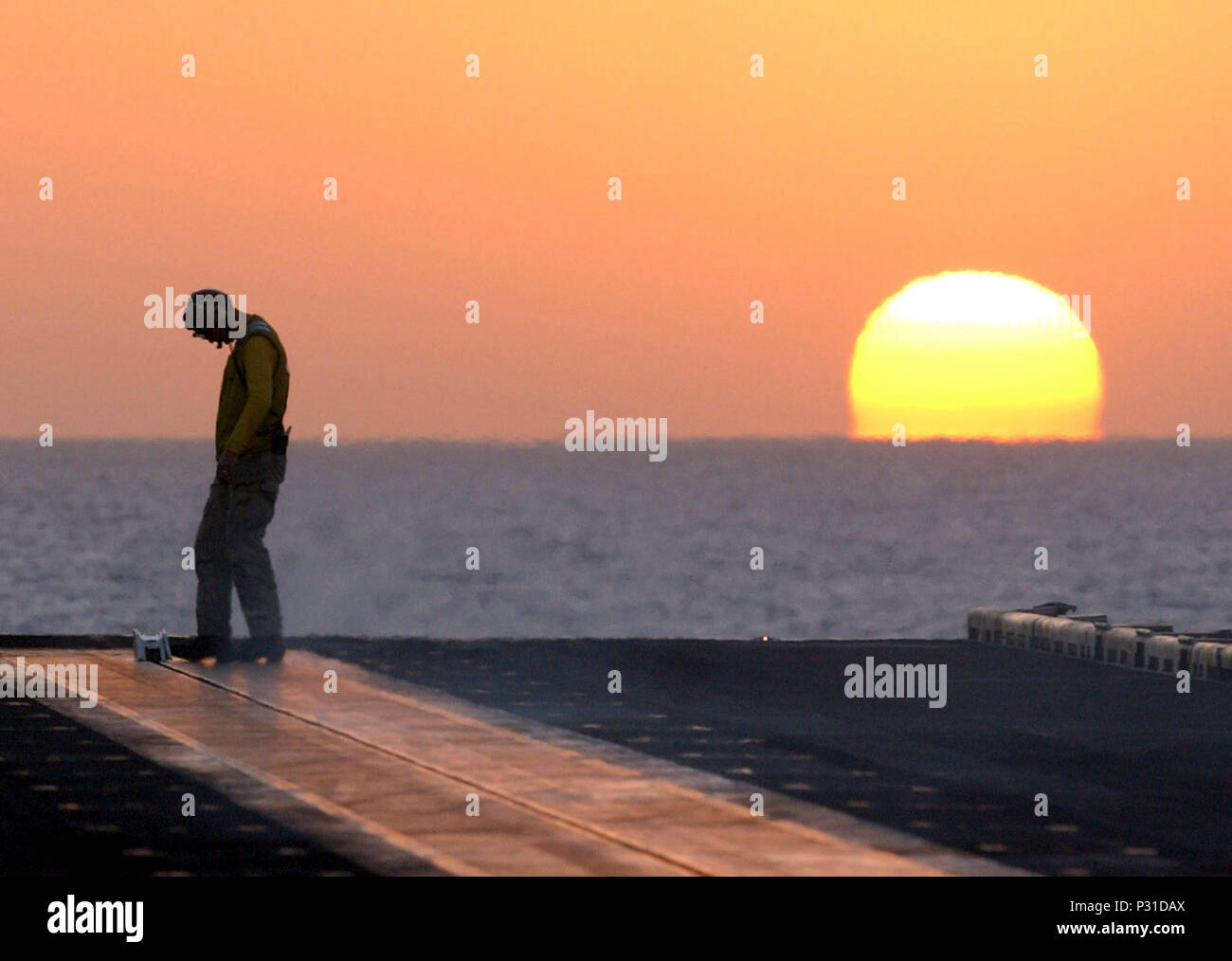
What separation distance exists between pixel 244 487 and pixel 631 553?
45688 mm

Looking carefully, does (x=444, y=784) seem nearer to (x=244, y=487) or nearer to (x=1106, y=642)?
(x=244, y=487)

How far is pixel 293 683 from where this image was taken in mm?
13484

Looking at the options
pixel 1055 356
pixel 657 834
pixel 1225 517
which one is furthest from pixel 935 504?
pixel 657 834

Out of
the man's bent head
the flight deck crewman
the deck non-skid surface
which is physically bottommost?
the deck non-skid surface

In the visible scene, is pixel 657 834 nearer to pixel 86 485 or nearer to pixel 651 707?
pixel 651 707

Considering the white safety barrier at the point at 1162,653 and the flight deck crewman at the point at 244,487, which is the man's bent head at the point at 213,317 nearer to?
the flight deck crewman at the point at 244,487

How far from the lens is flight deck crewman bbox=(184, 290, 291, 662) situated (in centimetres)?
1443

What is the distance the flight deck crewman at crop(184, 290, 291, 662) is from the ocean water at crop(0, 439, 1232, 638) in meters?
9.95

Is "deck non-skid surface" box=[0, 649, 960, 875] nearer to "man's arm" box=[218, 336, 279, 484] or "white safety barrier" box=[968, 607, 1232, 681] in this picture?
"man's arm" box=[218, 336, 279, 484]

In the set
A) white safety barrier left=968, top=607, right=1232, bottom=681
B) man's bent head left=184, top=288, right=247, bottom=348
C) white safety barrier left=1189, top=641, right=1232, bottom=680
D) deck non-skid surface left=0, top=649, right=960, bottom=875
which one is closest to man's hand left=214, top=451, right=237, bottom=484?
man's bent head left=184, top=288, right=247, bottom=348

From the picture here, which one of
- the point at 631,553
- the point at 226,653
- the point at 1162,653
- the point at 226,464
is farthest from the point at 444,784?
the point at 631,553

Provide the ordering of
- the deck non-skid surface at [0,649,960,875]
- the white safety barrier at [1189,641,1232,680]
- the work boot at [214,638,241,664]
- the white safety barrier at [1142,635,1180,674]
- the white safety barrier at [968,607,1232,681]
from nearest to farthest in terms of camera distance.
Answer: the deck non-skid surface at [0,649,960,875]
the white safety barrier at [1189,641,1232,680]
the white safety barrier at [968,607,1232,681]
the white safety barrier at [1142,635,1180,674]
the work boot at [214,638,241,664]

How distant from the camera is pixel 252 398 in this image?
1441cm
